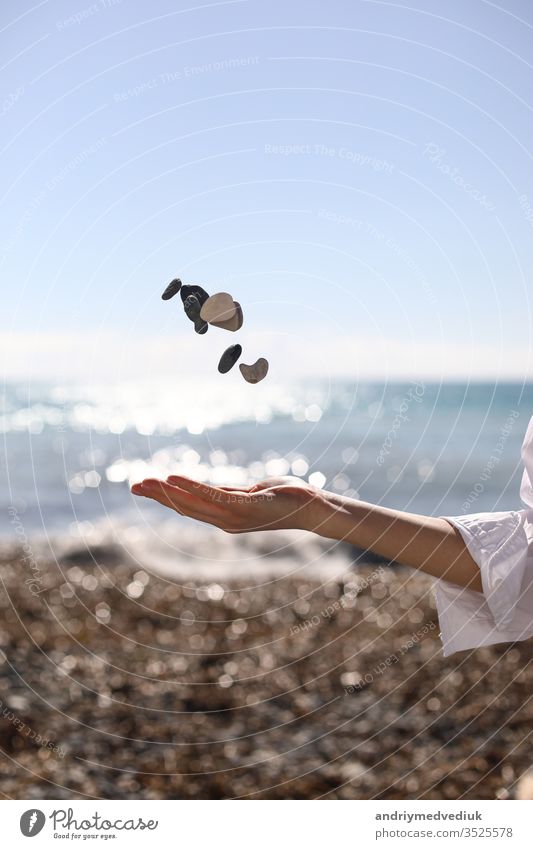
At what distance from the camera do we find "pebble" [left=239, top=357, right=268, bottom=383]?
1.37 metres

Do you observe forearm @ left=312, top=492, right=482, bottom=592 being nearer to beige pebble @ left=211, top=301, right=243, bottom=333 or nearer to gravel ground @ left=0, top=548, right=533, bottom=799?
beige pebble @ left=211, top=301, right=243, bottom=333

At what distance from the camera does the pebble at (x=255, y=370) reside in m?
1.37

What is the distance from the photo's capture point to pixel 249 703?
9.23 feet

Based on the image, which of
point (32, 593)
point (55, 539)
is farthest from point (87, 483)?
point (32, 593)

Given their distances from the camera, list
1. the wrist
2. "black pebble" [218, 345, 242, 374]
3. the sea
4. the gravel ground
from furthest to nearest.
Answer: the sea, the gravel ground, "black pebble" [218, 345, 242, 374], the wrist

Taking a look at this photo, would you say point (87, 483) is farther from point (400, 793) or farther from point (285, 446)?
point (400, 793)

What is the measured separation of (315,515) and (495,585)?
31cm

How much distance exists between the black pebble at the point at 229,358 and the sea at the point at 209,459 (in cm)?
370

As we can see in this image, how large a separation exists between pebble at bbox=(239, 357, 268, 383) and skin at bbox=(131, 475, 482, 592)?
0.20 metres

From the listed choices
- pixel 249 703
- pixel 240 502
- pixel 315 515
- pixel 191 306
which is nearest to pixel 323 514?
pixel 315 515

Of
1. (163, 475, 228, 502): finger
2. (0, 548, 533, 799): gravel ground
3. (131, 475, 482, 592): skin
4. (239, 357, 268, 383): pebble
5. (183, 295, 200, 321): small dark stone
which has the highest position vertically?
(183, 295, 200, 321): small dark stone

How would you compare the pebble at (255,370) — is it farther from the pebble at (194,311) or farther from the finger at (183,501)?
the finger at (183,501)

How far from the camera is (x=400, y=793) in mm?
2293

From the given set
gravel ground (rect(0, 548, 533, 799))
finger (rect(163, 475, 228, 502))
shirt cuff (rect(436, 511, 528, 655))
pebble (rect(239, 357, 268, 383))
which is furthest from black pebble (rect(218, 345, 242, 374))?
gravel ground (rect(0, 548, 533, 799))
